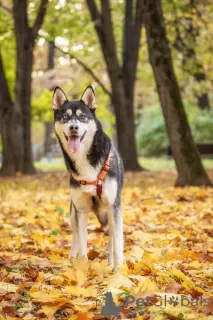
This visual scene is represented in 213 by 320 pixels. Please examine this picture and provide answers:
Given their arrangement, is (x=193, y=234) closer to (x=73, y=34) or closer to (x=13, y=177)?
(x=13, y=177)

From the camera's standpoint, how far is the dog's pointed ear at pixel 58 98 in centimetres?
561

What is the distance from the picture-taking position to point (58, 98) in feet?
18.5

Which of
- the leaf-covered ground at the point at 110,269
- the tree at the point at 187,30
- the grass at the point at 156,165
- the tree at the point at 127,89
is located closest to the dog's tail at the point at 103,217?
the leaf-covered ground at the point at 110,269

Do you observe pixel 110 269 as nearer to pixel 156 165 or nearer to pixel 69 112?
pixel 69 112

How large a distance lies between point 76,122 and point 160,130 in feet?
106

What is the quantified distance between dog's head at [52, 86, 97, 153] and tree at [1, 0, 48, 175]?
46.8ft

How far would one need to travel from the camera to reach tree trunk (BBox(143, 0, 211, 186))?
12.9 m

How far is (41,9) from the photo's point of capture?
1870 cm

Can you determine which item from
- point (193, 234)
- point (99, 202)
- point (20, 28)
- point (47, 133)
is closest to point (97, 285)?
point (99, 202)

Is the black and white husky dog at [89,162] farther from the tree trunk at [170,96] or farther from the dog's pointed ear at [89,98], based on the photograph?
the tree trunk at [170,96]

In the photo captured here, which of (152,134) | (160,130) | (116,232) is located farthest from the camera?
(152,134)

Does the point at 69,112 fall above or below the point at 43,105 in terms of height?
below

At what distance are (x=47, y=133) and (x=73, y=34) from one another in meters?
22.5

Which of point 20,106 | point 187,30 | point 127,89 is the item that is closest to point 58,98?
point 187,30
